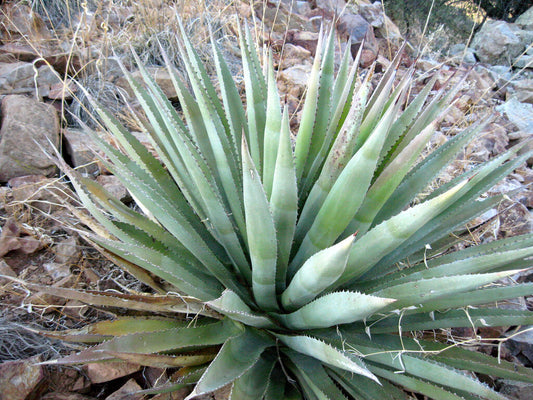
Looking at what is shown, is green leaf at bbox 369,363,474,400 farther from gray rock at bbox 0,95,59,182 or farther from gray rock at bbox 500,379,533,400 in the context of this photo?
gray rock at bbox 0,95,59,182

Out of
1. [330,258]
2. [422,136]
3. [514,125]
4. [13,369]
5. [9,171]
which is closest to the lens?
[330,258]

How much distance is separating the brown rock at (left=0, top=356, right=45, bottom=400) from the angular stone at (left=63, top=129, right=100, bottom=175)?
1102 mm

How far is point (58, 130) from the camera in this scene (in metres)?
2.27

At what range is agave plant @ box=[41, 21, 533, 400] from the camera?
1.02m

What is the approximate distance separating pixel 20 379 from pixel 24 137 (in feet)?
4.30

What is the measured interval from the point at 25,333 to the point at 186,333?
748mm

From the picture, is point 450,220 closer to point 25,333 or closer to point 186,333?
point 186,333

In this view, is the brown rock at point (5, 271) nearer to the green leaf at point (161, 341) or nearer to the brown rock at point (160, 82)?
the green leaf at point (161, 341)

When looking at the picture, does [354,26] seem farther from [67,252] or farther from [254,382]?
[254,382]

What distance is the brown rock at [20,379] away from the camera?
1.25 meters

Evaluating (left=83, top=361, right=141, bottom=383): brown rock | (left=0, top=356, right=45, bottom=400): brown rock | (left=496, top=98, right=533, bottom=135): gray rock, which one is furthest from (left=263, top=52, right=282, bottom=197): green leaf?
(left=496, top=98, right=533, bottom=135): gray rock

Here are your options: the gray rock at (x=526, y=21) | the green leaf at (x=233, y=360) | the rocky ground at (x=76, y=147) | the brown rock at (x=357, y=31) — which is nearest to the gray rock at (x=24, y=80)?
the rocky ground at (x=76, y=147)

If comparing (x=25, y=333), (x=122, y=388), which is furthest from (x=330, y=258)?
(x=25, y=333)

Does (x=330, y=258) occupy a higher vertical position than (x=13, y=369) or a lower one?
higher
